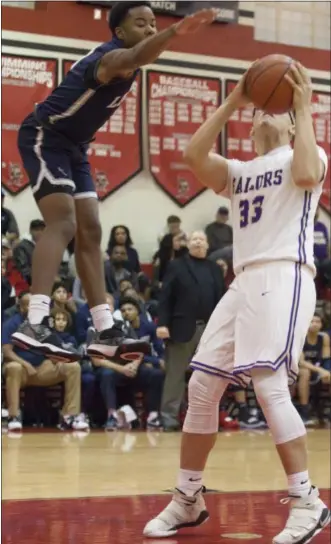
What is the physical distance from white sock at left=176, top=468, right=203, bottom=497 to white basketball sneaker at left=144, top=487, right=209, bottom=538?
0.02 m

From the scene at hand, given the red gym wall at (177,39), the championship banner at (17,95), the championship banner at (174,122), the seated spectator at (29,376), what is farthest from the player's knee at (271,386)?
the championship banner at (174,122)

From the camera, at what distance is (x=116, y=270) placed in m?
12.3

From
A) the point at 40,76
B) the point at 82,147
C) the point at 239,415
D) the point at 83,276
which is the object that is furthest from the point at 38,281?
the point at 40,76

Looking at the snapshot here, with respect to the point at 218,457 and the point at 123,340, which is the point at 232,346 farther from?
the point at 218,457

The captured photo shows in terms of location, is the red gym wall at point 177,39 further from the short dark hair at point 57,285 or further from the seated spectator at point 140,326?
the seated spectator at point 140,326

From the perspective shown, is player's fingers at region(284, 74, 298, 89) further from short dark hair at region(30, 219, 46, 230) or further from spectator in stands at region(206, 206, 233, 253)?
spectator in stands at region(206, 206, 233, 253)

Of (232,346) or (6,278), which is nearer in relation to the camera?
(232,346)

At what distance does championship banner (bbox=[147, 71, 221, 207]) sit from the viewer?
45.9 feet

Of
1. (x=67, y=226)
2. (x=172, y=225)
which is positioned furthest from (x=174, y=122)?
(x=67, y=226)

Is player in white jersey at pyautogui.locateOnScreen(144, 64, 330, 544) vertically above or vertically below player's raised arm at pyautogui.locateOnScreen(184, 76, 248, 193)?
below

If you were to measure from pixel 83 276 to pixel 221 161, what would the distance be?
1034 millimetres

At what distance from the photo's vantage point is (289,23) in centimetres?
1491

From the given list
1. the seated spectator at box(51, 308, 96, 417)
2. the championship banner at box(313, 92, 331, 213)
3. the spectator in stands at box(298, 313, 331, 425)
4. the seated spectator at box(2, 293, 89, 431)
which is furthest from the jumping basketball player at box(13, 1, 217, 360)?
the championship banner at box(313, 92, 331, 213)

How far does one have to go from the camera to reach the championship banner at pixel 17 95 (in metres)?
12.6
